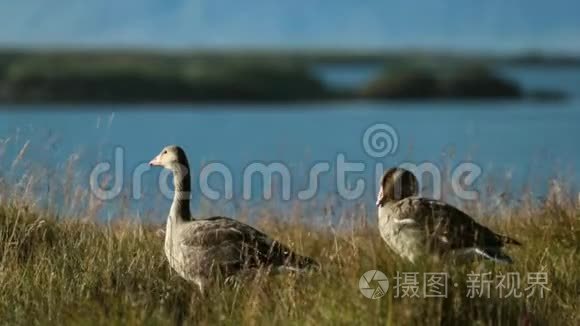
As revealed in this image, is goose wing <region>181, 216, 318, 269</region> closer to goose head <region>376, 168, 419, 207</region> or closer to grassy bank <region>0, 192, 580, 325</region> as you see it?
grassy bank <region>0, 192, 580, 325</region>

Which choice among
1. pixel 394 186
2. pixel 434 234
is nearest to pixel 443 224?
pixel 434 234

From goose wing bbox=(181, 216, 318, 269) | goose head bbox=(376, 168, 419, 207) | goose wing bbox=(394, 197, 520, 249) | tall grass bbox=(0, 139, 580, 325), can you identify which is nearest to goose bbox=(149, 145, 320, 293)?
goose wing bbox=(181, 216, 318, 269)

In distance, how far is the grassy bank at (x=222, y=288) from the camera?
324 inches

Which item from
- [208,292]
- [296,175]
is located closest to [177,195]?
[208,292]

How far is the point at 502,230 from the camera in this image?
1157cm

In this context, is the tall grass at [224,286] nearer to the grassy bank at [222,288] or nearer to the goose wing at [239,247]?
the grassy bank at [222,288]

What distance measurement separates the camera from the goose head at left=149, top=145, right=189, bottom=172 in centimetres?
1048

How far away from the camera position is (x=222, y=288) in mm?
9320

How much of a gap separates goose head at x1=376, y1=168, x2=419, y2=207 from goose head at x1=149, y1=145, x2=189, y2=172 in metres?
1.50

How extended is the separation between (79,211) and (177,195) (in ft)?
4.62

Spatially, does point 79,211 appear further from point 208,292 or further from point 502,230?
point 502,230

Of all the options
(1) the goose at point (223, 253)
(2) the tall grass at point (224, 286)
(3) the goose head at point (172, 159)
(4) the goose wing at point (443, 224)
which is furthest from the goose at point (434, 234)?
(3) the goose head at point (172, 159)

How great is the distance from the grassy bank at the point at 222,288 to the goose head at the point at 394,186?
0.70ft

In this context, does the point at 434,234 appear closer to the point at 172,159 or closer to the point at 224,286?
the point at 224,286
